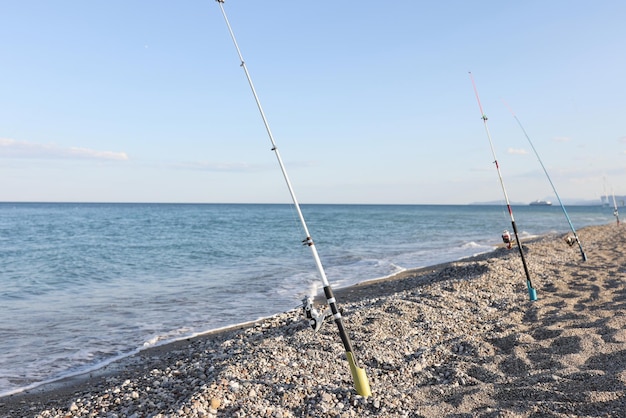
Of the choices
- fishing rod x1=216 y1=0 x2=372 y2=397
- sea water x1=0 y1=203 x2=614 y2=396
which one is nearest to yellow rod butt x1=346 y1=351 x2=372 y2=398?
fishing rod x1=216 y1=0 x2=372 y2=397

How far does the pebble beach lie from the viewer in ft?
14.9

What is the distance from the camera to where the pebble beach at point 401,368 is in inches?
179

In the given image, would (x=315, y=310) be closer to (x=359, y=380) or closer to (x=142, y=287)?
(x=359, y=380)

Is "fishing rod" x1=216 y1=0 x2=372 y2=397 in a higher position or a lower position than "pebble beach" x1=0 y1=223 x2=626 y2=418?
higher

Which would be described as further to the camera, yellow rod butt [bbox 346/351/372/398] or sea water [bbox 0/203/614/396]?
sea water [bbox 0/203/614/396]

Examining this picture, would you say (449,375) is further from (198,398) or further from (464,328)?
(198,398)

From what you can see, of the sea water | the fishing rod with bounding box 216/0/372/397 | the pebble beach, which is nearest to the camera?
the pebble beach

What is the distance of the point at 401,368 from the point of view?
5629 millimetres

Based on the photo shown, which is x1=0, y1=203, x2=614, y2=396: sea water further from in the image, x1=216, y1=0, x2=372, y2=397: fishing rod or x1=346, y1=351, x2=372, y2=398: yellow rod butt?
x1=346, y1=351, x2=372, y2=398: yellow rod butt

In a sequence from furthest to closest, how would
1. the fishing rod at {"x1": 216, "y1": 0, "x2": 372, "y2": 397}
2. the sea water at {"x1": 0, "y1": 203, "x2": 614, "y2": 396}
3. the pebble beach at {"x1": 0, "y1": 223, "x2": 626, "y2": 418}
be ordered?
the sea water at {"x1": 0, "y1": 203, "x2": 614, "y2": 396} → the fishing rod at {"x1": 216, "y1": 0, "x2": 372, "y2": 397} → the pebble beach at {"x1": 0, "y1": 223, "x2": 626, "y2": 418}

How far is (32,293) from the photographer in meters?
13.6

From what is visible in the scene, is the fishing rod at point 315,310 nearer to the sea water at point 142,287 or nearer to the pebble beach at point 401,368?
the pebble beach at point 401,368

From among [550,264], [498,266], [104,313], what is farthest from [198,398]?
[550,264]

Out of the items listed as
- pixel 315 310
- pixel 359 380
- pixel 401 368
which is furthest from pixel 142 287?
pixel 359 380
